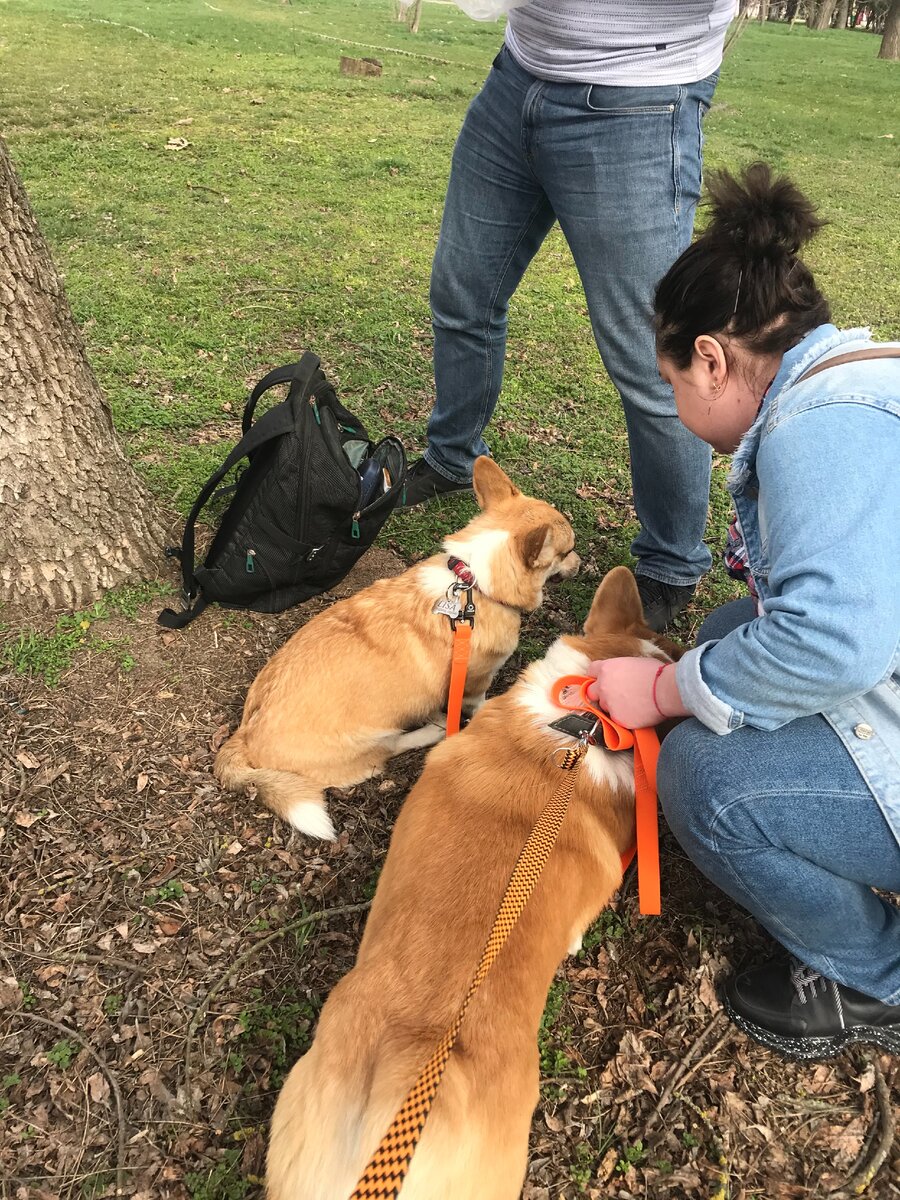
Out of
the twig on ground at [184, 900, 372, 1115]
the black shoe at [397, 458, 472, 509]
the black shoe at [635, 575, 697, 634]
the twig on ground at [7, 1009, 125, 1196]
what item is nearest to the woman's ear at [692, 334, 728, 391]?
the black shoe at [635, 575, 697, 634]

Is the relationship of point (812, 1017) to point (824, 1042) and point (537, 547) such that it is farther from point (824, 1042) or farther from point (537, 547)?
point (537, 547)

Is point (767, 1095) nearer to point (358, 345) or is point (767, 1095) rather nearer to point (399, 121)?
point (358, 345)

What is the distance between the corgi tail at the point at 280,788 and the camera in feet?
8.19

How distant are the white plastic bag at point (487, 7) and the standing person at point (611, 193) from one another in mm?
79

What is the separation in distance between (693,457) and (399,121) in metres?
10.9

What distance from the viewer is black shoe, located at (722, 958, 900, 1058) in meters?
2.05

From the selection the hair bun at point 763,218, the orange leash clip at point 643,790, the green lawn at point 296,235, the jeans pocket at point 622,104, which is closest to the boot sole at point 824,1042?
the orange leash clip at point 643,790

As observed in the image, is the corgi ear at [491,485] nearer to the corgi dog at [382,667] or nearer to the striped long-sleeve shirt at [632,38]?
the corgi dog at [382,667]

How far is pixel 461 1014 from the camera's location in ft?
5.06

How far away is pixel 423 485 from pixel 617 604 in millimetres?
1704

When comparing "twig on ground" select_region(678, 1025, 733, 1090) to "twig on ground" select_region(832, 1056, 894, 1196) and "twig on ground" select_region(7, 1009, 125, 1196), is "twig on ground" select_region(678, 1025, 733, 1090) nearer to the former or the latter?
"twig on ground" select_region(832, 1056, 894, 1196)

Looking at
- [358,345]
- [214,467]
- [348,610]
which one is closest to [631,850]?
[348,610]

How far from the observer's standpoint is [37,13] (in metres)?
16.0

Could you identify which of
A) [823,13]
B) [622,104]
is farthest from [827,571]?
[823,13]
